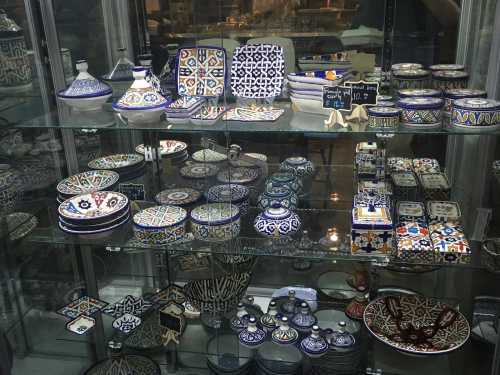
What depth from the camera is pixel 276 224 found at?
5.32ft

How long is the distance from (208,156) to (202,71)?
35cm

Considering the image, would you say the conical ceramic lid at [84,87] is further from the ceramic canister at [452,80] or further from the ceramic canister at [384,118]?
the ceramic canister at [452,80]

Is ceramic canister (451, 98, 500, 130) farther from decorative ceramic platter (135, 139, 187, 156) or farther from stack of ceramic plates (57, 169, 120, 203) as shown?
stack of ceramic plates (57, 169, 120, 203)

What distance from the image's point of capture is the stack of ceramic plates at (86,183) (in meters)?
1.80

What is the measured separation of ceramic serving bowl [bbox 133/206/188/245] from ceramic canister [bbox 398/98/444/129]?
2.49 feet

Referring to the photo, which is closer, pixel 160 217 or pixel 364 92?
pixel 364 92

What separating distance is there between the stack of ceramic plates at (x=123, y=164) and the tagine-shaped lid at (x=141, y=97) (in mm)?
447

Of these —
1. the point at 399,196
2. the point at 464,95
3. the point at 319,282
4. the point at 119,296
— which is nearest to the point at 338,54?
the point at 464,95

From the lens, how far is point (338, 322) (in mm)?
1894

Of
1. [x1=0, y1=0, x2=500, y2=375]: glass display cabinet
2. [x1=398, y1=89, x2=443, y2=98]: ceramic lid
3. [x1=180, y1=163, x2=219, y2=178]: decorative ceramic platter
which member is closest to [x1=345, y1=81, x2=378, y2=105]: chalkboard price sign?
[x1=0, y1=0, x2=500, y2=375]: glass display cabinet

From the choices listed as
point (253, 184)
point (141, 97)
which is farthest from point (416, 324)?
point (141, 97)

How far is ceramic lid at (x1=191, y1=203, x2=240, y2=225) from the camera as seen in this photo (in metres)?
1.64

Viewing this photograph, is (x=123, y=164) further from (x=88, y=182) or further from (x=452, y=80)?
(x=452, y=80)

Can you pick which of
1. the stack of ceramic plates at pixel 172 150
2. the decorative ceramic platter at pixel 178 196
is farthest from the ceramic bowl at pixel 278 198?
the stack of ceramic plates at pixel 172 150
